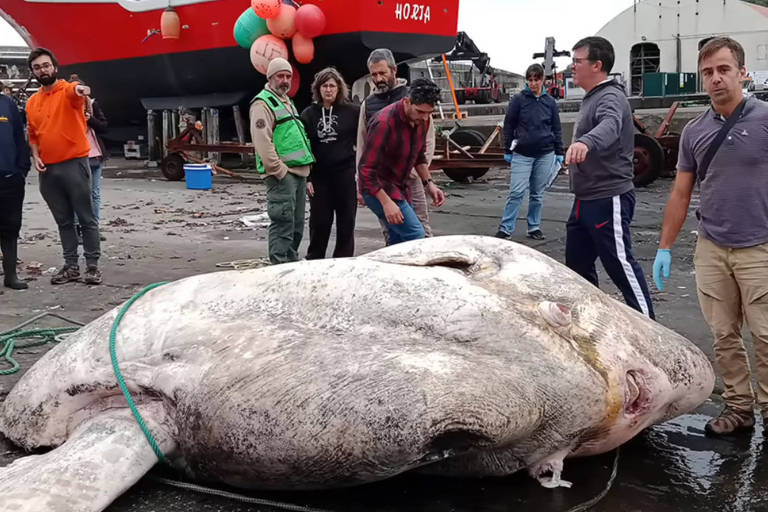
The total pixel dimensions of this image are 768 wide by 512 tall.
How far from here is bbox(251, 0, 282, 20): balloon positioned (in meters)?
14.2

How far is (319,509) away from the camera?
2.83m

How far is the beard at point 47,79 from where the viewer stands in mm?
6486

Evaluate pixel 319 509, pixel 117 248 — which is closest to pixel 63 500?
pixel 319 509

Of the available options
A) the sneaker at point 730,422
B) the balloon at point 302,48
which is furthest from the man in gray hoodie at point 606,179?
the balloon at point 302,48

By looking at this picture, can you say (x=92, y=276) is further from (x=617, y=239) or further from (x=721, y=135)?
(x=721, y=135)

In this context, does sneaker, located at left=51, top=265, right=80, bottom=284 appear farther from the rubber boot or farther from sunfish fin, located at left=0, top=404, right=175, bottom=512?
sunfish fin, located at left=0, top=404, right=175, bottom=512

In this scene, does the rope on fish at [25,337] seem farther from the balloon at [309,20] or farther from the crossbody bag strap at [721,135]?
the balloon at [309,20]

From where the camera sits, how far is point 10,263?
6.57 m

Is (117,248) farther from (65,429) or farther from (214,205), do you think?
(65,429)

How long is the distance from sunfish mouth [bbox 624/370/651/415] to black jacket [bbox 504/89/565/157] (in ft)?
20.7

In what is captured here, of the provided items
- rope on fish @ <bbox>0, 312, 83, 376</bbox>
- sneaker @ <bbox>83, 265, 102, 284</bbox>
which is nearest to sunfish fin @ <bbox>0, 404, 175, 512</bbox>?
rope on fish @ <bbox>0, 312, 83, 376</bbox>

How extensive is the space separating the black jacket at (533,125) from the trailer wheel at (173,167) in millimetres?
8363

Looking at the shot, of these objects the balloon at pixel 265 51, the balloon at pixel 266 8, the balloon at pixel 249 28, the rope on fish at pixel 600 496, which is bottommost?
the rope on fish at pixel 600 496

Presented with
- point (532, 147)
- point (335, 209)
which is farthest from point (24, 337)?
point (532, 147)
